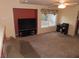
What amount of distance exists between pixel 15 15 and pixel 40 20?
185 centimetres

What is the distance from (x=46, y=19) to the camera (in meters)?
7.26

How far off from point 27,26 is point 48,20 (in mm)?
1962

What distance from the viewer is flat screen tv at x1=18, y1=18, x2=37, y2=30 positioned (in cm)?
602

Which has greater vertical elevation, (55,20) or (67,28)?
(55,20)

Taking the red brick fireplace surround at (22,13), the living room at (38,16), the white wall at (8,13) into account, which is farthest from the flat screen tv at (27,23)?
the white wall at (8,13)

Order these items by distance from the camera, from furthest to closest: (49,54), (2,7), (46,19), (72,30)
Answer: (46,19) → (72,30) → (2,7) → (49,54)

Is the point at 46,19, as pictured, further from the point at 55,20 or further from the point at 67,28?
the point at 67,28

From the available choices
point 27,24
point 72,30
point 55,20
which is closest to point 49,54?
point 27,24

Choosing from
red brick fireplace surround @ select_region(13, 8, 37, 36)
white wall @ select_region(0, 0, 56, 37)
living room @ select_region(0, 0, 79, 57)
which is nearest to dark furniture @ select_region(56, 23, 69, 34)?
living room @ select_region(0, 0, 79, 57)

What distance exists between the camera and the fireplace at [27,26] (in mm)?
6048

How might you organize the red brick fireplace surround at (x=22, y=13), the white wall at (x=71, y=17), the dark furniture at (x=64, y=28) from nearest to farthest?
1. the red brick fireplace surround at (x=22, y=13)
2. the white wall at (x=71, y=17)
3. the dark furniture at (x=64, y=28)

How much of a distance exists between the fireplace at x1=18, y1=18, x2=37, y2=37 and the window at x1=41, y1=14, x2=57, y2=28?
0.85 metres

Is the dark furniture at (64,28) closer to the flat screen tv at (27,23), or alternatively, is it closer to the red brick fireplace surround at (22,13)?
the flat screen tv at (27,23)

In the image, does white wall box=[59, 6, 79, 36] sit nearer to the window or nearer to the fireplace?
the window
